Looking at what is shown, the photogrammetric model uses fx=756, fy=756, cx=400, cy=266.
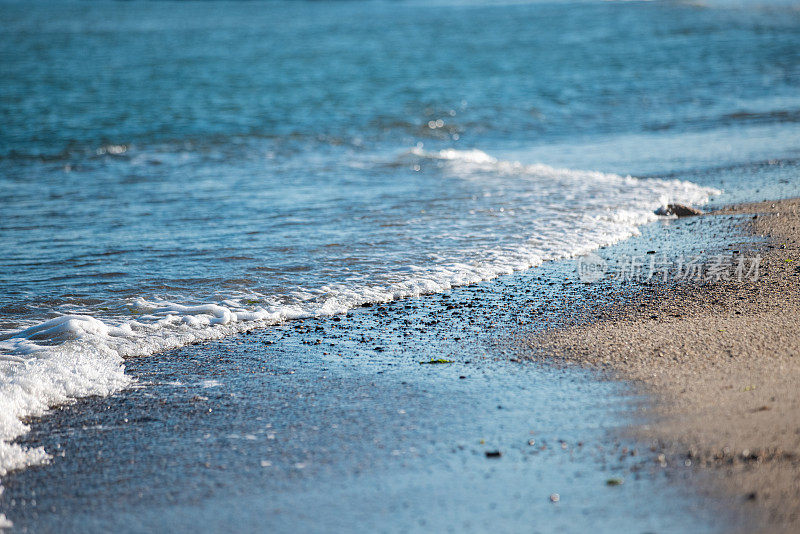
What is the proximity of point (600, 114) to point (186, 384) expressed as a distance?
48.2 feet

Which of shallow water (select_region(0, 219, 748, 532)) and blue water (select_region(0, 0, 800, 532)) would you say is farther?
blue water (select_region(0, 0, 800, 532))

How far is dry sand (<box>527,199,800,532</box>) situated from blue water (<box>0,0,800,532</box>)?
68.0 inches

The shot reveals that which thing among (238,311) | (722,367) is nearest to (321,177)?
(238,311)

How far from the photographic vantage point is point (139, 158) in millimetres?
14977

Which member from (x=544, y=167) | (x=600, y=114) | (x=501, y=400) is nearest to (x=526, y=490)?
(x=501, y=400)

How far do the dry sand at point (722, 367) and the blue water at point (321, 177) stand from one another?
1727 mm

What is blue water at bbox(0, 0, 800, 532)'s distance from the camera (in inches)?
259

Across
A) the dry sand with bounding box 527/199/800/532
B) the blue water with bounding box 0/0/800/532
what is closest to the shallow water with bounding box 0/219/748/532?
the dry sand with bounding box 527/199/800/532

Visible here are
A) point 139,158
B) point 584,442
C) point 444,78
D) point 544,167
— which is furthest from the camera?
point 444,78

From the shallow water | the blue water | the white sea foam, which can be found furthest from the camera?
the blue water

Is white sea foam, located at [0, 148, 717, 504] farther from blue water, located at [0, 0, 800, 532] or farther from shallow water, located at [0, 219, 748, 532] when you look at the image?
shallow water, located at [0, 219, 748, 532]

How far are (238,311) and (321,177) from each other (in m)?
6.14

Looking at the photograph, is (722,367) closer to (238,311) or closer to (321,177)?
(238,311)

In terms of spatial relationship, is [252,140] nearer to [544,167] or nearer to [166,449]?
[544,167]
